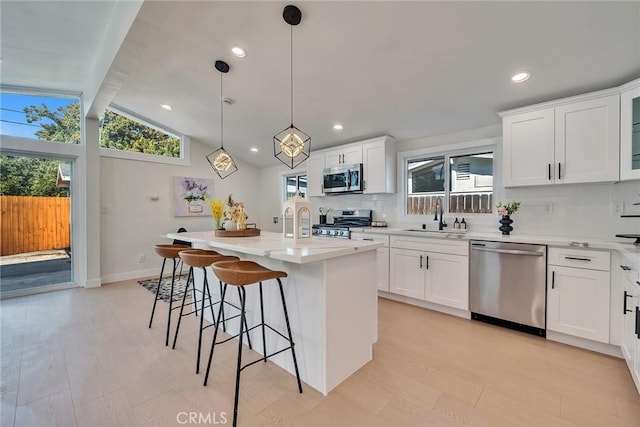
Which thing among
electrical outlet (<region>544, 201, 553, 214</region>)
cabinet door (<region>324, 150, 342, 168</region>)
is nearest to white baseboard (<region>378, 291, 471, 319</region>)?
electrical outlet (<region>544, 201, 553, 214</region>)

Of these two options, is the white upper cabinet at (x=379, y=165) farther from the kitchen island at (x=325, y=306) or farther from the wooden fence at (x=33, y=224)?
the wooden fence at (x=33, y=224)

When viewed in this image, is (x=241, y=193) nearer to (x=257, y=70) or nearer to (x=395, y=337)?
(x=257, y=70)

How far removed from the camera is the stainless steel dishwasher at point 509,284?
8.08ft

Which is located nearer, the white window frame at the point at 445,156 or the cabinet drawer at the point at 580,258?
the cabinet drawer at the point at 580,258

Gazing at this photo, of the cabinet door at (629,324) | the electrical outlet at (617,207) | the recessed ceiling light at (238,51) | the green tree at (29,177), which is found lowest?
the cabinet door at (629,324)

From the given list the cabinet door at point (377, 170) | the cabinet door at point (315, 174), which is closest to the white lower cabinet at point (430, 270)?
the cabinet door at point (377, 170)

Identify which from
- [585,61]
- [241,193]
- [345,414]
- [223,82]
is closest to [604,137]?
[585,61]

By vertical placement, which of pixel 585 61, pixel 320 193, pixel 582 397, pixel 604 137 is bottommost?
pixel 582 397

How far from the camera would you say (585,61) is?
2.12 meters

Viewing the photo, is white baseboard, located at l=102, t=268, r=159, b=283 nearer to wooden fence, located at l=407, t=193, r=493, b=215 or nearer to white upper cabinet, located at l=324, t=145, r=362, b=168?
white upper cabinet, located at l=324, t=145, r=362, b=168

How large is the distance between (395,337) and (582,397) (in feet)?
4.18

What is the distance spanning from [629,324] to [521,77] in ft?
7.01

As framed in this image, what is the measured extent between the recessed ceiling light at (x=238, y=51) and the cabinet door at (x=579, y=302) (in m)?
3.64

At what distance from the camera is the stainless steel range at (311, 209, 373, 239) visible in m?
3.81
